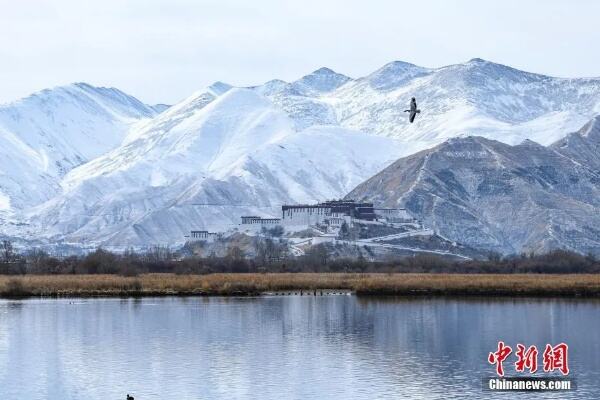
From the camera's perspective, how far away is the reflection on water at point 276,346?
162 ft

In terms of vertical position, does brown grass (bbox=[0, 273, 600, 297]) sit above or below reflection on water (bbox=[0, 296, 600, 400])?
above

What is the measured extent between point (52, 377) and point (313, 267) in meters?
109

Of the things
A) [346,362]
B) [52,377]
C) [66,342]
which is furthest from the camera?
[66,342]

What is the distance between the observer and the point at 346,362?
56.1 meters

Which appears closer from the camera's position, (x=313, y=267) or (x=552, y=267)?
(x=552, y=267)

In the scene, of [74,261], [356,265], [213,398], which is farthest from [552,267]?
[213,398]

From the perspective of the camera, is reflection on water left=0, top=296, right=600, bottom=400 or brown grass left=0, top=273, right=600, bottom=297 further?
brown grass left=0, top=273, right=600, bottom=297

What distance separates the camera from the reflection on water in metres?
49.3

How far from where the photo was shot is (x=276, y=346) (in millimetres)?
61938

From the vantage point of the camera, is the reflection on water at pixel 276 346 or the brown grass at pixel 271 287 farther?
the brown grass at pixel 271 287

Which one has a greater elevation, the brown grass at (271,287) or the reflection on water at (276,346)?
the brown grass at (271,287)

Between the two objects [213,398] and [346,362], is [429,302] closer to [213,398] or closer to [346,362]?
[346,362]

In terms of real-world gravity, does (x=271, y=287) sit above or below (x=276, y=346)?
above

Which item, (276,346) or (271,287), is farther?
(271,287)
